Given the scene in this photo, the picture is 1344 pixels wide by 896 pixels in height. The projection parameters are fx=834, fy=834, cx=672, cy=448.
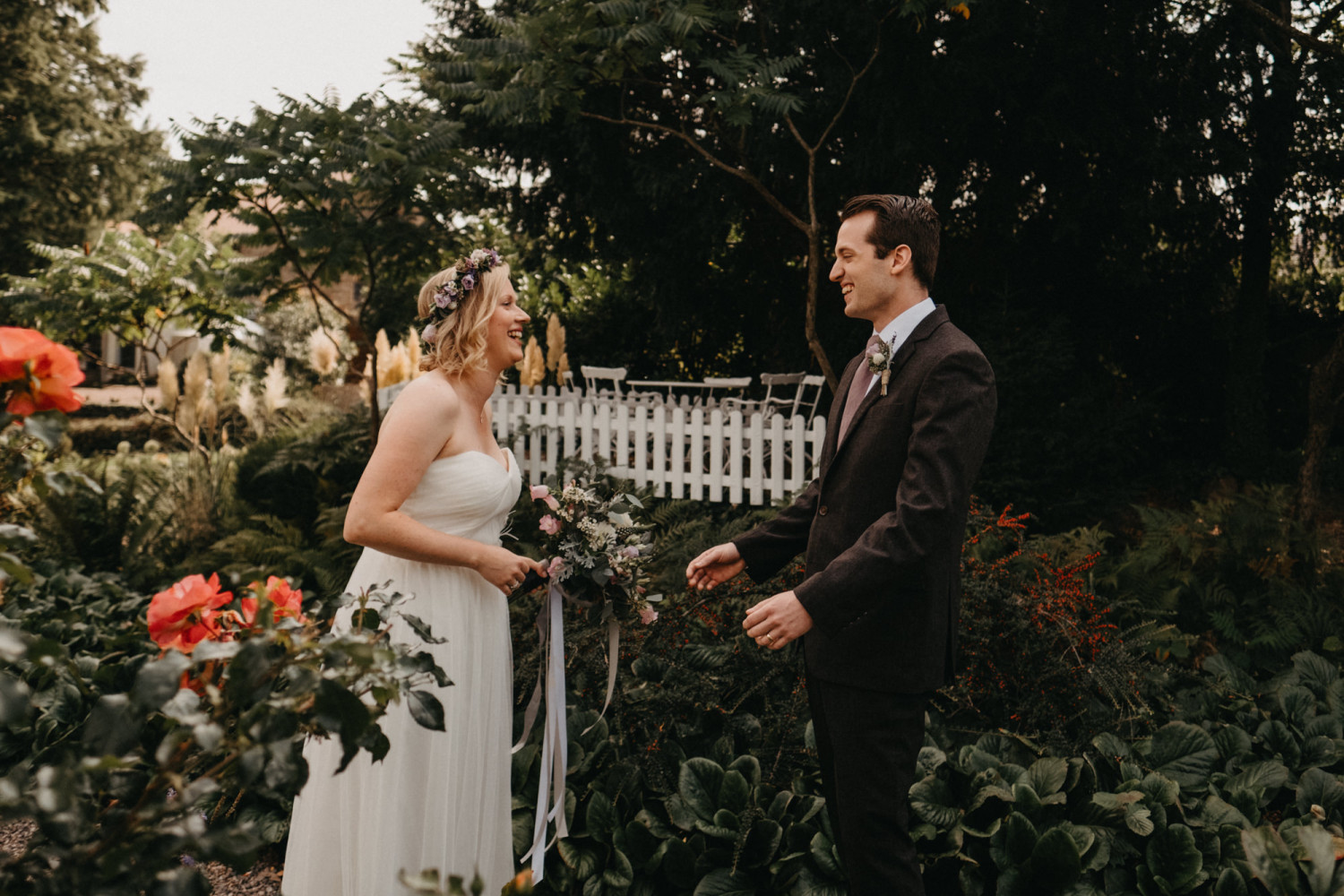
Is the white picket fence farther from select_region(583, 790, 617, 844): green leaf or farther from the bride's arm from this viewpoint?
the bride's arm

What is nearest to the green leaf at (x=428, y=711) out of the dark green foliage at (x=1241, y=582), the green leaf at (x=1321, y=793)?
the green leaf at (x=1321, y=793)

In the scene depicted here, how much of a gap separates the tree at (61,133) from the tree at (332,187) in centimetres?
1413

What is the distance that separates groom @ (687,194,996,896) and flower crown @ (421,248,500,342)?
3.47ft

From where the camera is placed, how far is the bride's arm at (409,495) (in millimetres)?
2205

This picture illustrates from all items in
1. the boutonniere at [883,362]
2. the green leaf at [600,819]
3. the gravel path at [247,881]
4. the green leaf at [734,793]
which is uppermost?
the boutonniere at [883,362]

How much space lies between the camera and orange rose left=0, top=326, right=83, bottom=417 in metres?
0.98

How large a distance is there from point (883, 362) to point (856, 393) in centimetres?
19

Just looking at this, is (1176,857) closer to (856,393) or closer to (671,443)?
(856,393)

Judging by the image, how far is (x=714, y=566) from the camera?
249cm

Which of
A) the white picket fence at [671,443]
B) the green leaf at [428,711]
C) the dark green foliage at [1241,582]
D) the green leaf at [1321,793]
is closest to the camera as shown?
the green leaf at [428,711]

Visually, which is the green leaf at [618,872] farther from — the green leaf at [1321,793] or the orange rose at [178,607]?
the green leaf at [1321,793]

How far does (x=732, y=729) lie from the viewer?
11.4ft

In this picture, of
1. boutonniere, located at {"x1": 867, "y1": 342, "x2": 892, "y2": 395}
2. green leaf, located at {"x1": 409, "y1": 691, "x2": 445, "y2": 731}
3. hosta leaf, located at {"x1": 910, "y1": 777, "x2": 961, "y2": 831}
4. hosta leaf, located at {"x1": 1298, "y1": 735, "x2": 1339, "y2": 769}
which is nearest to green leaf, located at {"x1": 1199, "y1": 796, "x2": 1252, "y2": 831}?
hosta leaf, located at {"x1": 1298, "y1": 735, "x2": 1339, "y2": 769}

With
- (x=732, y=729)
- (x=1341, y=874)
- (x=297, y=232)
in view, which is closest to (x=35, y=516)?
(x=297, y=232)
